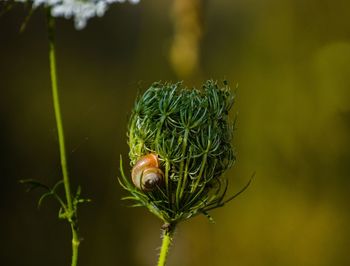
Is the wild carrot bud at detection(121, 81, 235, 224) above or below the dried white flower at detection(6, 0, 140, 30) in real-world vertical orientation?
below

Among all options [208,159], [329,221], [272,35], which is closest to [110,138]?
[272,35]

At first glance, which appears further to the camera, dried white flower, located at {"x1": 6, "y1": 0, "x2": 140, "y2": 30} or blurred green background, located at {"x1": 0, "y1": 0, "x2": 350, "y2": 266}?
blurred green background, located at {"x1": 0, "y1": 0, "x2": 350, "y2": 266}

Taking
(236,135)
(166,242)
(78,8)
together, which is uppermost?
(236,135)

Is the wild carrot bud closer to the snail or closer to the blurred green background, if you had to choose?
the snail

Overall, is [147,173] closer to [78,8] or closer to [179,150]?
[179,150]

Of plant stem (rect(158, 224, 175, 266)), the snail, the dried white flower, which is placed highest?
the dried white flower

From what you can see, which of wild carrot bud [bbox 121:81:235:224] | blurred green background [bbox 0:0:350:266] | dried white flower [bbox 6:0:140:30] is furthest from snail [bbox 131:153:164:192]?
blurred green background [bbox 0:0:350:266]

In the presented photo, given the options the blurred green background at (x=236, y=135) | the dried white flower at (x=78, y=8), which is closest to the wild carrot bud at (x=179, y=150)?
the dried white flower at (x=78, y=8)

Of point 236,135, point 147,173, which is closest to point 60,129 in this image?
point 147,173

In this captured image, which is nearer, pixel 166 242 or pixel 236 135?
pixel 166 242
